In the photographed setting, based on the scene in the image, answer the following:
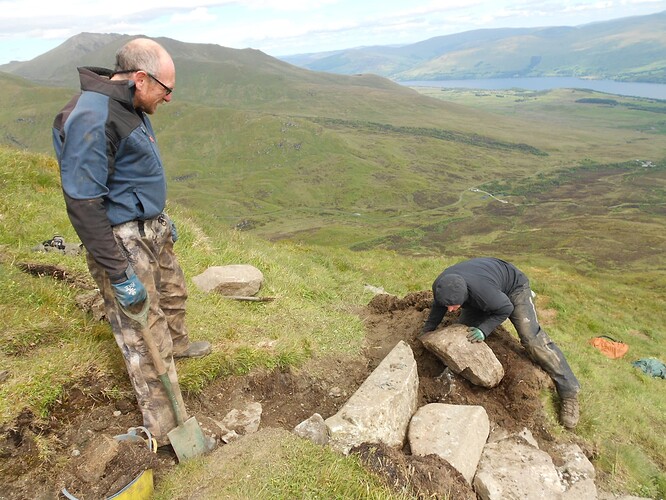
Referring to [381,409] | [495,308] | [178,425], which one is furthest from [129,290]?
[495,308]

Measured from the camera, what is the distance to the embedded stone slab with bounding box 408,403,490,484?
6.24 meters

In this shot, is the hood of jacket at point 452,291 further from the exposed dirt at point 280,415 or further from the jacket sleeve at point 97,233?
the jacket sleeve at point 97,233

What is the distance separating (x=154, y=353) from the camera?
5.19 meters

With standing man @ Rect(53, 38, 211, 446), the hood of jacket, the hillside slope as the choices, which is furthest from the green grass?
the hood of jacket

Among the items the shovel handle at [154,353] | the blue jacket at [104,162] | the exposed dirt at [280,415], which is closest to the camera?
the blue jacket at [104,162]

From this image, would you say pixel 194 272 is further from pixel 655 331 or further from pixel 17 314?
pixel 655 331

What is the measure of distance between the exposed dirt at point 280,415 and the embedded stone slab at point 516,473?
566 mm

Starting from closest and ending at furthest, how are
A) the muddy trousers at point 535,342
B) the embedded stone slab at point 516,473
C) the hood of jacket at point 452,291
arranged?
the embedded stone slab at point 516,473 < the hood of jacket at point 452,291 < the muddy trousers at point 535,342

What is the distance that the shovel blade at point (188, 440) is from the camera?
524cm

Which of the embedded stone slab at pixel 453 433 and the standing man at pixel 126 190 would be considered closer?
the standing man at pixel 126 190

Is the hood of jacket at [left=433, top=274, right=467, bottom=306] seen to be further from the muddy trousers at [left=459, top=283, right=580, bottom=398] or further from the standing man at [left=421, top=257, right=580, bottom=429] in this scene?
the muddy trousers at [left=459, top=283, right=580, bottom=398]

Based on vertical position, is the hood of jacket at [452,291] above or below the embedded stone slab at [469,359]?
above

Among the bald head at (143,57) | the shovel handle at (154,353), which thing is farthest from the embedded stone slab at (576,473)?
the bald head at (143,57)

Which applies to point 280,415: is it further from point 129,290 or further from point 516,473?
point 516,473
